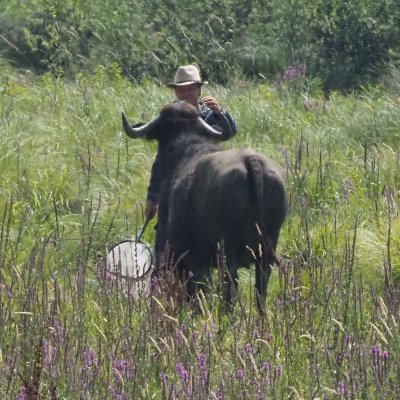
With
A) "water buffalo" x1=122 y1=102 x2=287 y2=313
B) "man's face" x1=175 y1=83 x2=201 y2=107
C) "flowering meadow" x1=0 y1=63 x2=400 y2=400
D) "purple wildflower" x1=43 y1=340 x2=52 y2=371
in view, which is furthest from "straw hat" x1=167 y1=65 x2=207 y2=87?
"purple wildflower" x1=43 y1=340 x2=52 y2=371

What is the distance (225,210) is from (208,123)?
5.37 feet

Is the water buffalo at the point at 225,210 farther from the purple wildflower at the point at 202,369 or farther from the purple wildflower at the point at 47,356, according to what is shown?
the purple wildflower at the point at 202,369

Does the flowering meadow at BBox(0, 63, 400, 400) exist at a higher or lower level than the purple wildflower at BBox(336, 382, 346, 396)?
lower

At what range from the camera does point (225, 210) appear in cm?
718

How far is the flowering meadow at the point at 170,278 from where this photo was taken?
4328 mm

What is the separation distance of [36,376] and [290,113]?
9308mm

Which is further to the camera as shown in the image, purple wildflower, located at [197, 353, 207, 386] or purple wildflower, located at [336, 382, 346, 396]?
purple wildflower, located at [336, 382, 346, 396]

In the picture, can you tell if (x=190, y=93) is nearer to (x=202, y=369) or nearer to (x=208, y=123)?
(x=208, y=123)

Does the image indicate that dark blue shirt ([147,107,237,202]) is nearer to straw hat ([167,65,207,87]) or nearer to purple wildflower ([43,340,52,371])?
straw hat ([167,65,207,87])

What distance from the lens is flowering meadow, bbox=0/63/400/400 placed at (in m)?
4.33

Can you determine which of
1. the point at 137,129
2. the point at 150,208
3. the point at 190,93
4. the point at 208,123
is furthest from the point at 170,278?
the point at 190,93

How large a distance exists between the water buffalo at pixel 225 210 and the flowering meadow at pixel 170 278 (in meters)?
0.25

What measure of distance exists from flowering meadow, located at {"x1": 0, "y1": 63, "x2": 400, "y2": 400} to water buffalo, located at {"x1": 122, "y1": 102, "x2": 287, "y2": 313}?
247 millimetres

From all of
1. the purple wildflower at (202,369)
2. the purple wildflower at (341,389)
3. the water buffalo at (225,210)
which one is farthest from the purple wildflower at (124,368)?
the water buffalo at (225,210)
